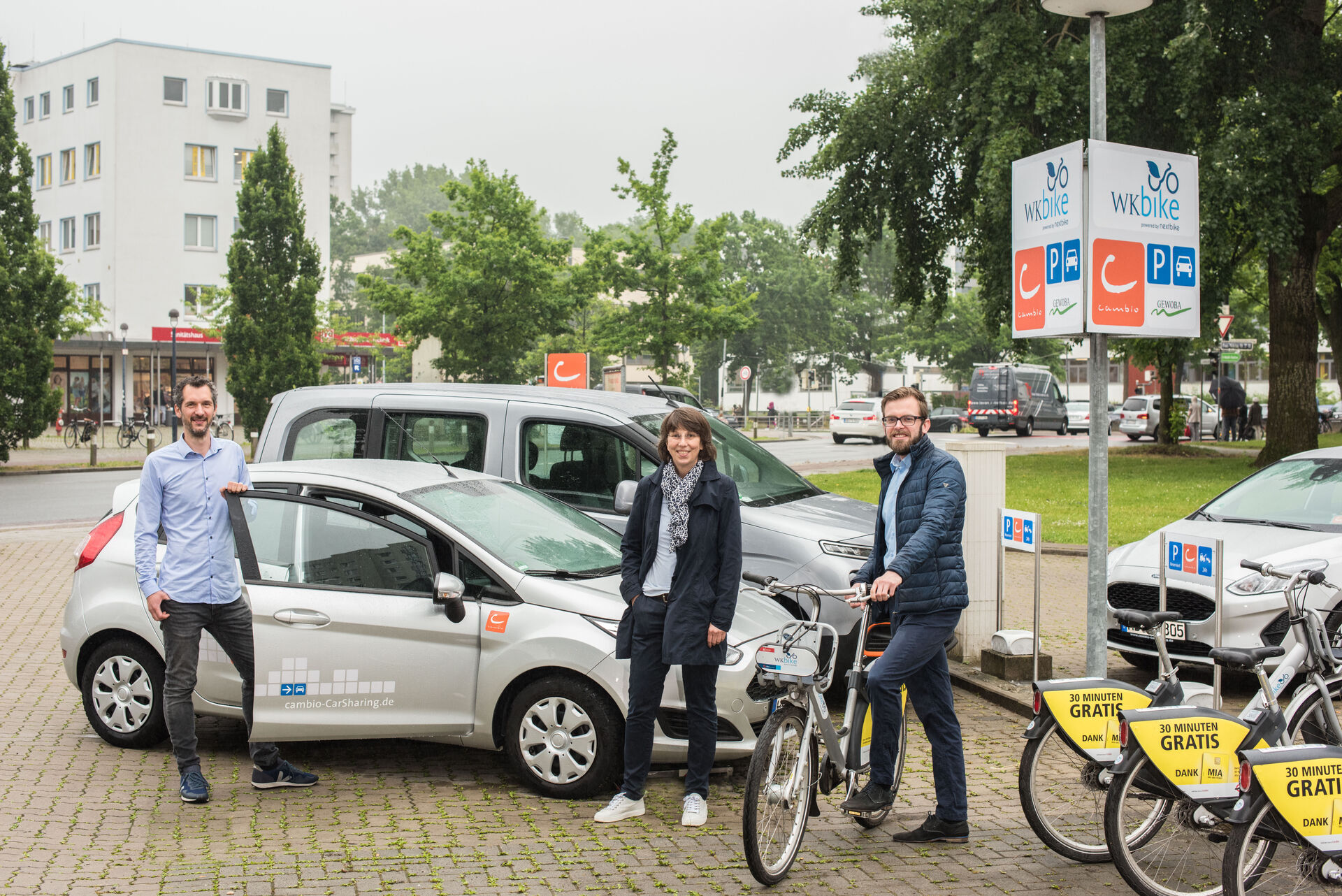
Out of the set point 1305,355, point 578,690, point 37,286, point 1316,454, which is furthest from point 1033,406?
point 578,690

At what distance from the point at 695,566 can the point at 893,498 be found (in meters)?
0.87

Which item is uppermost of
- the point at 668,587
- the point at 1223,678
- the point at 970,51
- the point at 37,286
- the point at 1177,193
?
the point at 970,51

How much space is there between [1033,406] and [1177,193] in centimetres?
4636

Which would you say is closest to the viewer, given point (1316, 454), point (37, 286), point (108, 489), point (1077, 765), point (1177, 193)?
point (1077, 765)

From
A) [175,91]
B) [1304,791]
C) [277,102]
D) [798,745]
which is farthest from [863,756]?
[277,102]

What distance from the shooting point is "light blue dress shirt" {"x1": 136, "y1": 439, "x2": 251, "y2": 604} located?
5379 mm

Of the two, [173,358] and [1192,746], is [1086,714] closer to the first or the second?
[1192,746]

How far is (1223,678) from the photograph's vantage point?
8195mm

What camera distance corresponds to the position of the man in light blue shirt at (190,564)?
538cm

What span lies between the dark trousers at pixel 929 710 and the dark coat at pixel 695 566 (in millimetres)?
683

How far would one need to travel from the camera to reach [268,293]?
1494 inches

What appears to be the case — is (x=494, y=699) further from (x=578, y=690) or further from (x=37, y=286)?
(x=37, y=286)

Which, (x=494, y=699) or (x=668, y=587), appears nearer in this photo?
(x=668, y=587)

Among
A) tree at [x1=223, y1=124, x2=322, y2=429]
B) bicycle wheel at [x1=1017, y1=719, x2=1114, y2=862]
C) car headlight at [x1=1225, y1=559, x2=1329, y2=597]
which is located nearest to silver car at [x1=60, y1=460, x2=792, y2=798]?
bicycle wheel at [x1=1017, y1=719, x2=1114, y2=862]
